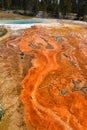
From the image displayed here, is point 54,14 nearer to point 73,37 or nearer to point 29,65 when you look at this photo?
point 73,37

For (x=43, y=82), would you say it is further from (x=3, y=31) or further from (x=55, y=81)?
(x=3, y=31)

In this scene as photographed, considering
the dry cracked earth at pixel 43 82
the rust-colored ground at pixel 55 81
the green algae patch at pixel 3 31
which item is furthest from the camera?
the green algae patch at pixel 3 31

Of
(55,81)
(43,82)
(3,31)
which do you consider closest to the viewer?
(43,82)

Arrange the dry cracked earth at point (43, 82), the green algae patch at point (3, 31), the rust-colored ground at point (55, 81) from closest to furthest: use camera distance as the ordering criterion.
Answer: the dry cracked earth at point (43, 82) → the rust-colored ground at point (55, 81) → the green algae patch at point (3, 31)

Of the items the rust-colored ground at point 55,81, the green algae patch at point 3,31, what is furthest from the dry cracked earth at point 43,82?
the green algae patch at point 3,31

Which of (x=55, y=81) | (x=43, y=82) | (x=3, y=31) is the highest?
(x=3, y=31)

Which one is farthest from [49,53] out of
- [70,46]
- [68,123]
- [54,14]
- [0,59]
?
[54,14]

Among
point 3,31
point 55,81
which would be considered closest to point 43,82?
point 55,81

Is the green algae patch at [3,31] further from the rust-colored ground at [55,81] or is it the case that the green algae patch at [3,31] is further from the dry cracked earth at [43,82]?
the rust-colored ground at [55,81]

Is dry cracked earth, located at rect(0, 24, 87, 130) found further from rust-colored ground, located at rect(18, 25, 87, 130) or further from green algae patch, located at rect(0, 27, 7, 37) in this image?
green algae patch, located at rect(0, 27, 7, 37)
